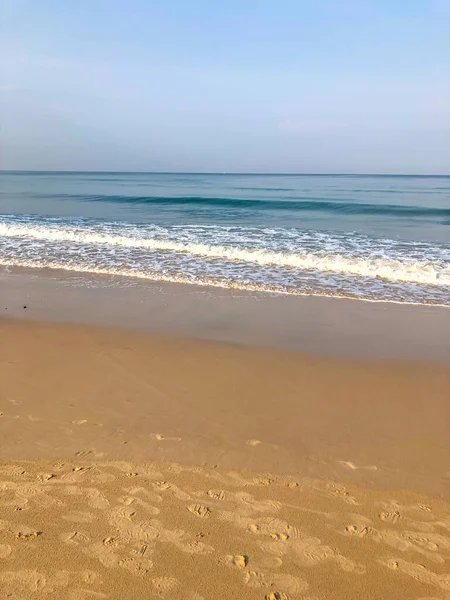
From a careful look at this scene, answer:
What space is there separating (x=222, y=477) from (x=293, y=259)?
8313mm

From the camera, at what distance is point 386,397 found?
14.6 ft

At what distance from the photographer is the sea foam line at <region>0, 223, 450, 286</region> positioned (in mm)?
9578

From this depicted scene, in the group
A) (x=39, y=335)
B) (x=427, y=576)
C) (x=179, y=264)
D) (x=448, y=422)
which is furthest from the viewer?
(x=179, y=264)

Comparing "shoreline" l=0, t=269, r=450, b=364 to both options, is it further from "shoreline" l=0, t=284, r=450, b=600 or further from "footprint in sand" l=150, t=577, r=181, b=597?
"footprint in sand" l=150, t=577, r=181, b=597

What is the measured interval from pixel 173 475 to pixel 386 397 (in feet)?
7.86

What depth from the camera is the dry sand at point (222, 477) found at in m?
2.36

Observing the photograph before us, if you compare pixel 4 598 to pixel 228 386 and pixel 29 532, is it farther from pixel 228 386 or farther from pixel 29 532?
pixel 228 386

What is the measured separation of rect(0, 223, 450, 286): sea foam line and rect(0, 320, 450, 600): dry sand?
4888mm

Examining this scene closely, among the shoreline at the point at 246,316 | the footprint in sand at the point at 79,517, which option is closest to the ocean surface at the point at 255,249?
the shoreline at the point at 246,316

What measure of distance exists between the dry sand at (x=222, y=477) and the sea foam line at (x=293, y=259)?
4888mm

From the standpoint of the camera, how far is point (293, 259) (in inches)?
433

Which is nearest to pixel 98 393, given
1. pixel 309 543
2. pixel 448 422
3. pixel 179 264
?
pixel 309 543

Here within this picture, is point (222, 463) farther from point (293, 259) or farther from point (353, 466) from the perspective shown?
point (293, 259)

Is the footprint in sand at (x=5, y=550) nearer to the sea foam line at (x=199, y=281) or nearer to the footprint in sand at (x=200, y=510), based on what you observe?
the footprint in sand at (x=200, y=510)
